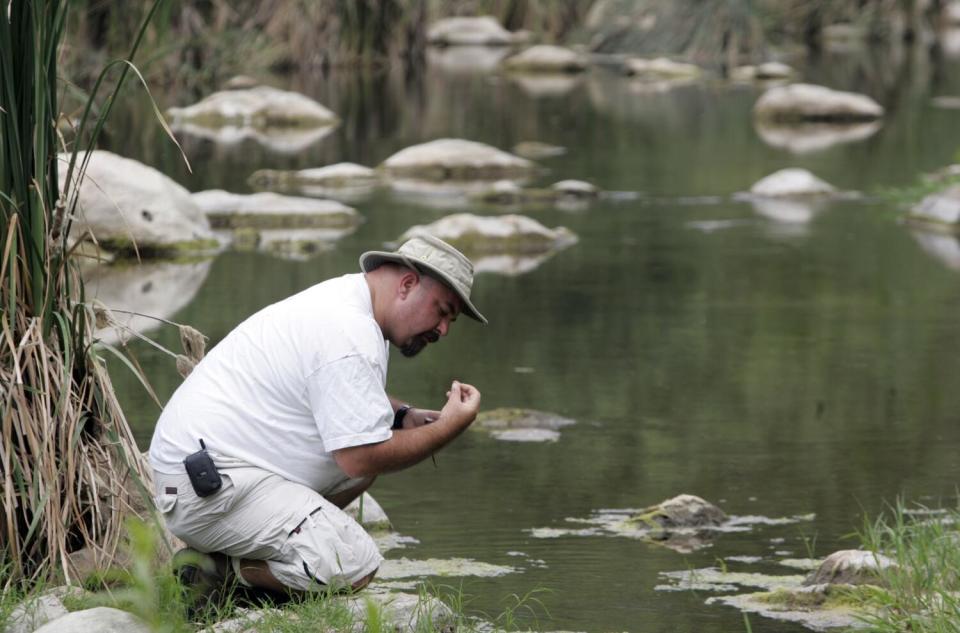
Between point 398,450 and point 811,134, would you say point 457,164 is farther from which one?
point 398,450

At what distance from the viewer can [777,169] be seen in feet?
55.3

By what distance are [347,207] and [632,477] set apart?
703 centimetres

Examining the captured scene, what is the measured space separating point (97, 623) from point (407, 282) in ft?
3.76

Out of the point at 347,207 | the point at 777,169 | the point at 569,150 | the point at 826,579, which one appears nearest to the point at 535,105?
the point at 569,150

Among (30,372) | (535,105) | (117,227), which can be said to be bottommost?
(535,105)

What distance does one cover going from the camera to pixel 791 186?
15.1 meters

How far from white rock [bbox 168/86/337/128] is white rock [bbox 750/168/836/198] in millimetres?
7374

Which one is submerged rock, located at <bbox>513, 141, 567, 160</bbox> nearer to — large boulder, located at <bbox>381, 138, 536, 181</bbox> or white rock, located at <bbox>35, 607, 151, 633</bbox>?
large boulder, located at <bbox>381, 138, 536, 181</bbox>

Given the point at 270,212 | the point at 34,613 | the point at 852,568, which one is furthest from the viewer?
the point at 270,212

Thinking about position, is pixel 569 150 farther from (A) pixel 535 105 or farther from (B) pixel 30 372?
(B) pixel 30 372

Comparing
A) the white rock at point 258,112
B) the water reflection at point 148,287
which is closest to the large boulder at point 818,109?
the white rock at point 258,112

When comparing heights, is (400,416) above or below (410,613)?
above

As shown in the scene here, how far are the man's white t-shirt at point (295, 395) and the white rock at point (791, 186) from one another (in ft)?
35.3

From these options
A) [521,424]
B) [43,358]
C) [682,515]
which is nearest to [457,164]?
[521,424]
